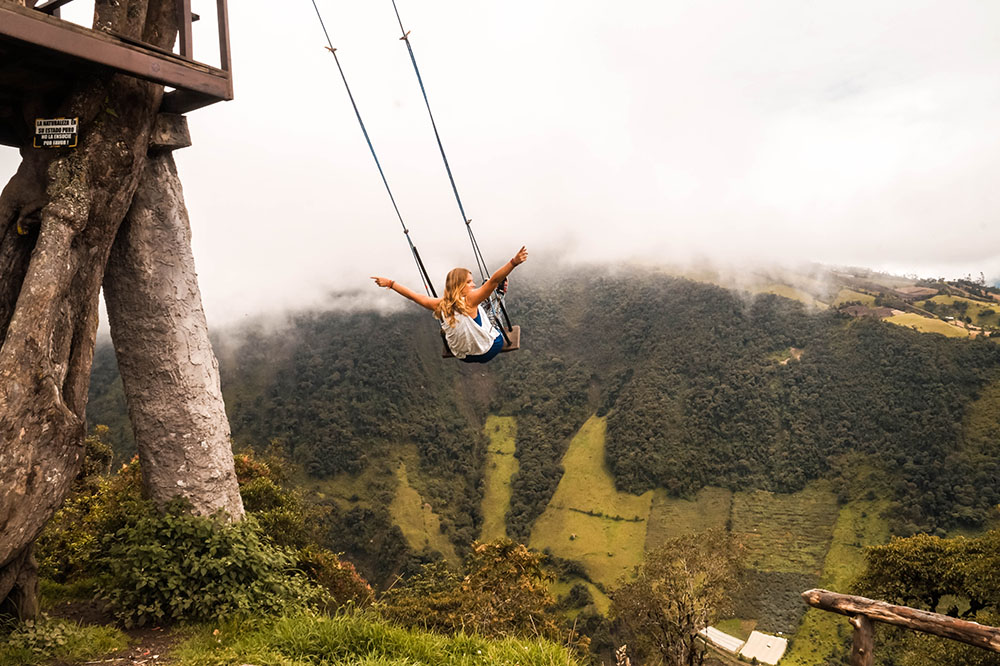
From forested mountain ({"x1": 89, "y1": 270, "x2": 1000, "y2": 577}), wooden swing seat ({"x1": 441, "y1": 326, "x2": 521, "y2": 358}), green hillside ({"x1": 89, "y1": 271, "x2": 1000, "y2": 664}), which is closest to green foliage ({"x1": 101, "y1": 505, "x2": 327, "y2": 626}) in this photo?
wooden swing seat ({"x1": 441, "y1": 326, "x2": 521, "y2": 358})

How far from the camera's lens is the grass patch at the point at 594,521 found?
8675cm

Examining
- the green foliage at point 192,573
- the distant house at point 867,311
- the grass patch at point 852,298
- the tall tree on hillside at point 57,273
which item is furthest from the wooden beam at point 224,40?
the grass patch at point 852,298

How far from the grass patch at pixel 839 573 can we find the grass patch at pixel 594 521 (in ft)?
79.1

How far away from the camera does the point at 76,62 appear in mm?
5945

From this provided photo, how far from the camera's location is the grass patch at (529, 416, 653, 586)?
8675 centimetres

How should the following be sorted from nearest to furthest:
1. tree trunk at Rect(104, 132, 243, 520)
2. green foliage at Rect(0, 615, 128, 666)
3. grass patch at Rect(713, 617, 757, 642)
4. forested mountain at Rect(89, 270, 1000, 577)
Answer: green foliage at Rect(0, 615, 128, 666)
tree trunk at Rect(104, 132, 243, 520)
grass patch at Rect(713, 617, 757, 642)
forested mountain at Rect(89, 270, 1000, 577)

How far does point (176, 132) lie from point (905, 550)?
90.2 feet

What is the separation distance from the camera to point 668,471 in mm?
102062

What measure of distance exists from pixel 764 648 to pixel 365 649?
67.7 meters

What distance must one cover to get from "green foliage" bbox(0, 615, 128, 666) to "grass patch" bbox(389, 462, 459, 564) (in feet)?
278

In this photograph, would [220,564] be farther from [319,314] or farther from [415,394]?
[319,314]

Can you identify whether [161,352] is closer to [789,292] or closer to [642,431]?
[642,431]

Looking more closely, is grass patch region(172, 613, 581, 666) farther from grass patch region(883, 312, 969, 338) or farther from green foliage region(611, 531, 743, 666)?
grass patch region(883, 312, 969, 338)

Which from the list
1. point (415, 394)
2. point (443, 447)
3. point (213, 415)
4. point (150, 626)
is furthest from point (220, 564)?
point (415, 394)
